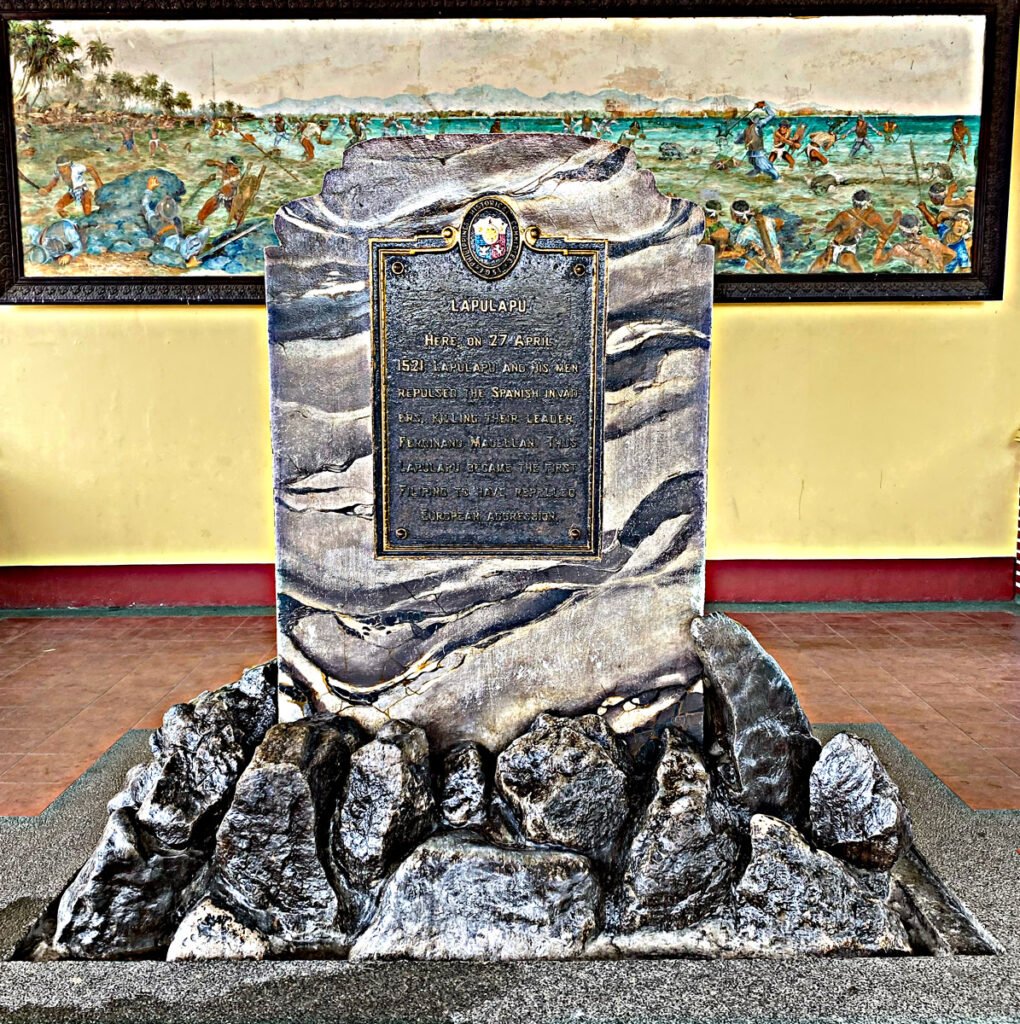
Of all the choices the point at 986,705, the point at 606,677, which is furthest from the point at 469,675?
the point at 986,705

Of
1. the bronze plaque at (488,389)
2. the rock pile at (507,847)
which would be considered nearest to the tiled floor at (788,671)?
the rock pile at (507,847)

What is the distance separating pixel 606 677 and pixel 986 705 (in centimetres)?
244

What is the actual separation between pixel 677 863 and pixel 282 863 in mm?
1087

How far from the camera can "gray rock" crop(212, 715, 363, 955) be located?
2.65m

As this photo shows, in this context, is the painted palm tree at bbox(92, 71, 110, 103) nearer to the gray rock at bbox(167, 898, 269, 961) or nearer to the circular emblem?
the circular emblem

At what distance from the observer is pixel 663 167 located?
618 centimetres

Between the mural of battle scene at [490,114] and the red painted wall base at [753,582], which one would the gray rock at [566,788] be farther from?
the mural of battle scene at [490,114]

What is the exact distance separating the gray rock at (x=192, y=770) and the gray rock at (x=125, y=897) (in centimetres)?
6

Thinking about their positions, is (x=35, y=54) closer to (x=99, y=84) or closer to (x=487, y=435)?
(x=99, y=84)

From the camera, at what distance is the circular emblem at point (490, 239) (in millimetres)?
3004

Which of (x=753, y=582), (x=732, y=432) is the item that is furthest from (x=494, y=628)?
(x=753, y=582)

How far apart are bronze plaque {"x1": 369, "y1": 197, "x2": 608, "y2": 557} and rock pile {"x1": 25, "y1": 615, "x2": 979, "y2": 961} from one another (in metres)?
0.63

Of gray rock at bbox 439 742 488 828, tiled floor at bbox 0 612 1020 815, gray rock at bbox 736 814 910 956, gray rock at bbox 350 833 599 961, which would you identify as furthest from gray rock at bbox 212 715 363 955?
tiled floor at bbox 0 612 1020 815

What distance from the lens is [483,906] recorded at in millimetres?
2609
